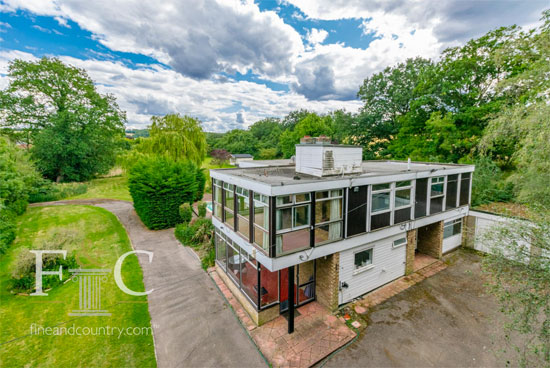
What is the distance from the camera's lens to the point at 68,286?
947cm

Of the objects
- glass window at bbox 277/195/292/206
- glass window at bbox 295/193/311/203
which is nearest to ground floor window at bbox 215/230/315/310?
glass window at bbox 277/195/292/206

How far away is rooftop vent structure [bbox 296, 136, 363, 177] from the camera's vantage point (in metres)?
7.64

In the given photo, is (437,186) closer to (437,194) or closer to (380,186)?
(437,194)

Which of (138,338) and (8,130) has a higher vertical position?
(8,130)

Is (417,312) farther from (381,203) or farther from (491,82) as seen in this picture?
(491,82)

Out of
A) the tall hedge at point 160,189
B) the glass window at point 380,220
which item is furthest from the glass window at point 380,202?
the tall hedge at point 160,189

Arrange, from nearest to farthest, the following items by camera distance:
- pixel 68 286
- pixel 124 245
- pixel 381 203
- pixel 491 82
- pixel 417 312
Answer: pixel 417 312, pixel 381 203, pixel 68 286, pixel 124 245, pixel 491 82

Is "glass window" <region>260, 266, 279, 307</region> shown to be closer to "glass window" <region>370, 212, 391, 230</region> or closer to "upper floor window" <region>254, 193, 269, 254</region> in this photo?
"upper floor window" <region>254, 193, 269, 254</region>

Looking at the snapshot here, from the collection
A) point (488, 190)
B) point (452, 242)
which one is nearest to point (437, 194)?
point (452, 242)

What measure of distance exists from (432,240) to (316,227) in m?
7.46

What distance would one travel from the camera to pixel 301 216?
7.14 meters

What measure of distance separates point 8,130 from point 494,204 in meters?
41.9

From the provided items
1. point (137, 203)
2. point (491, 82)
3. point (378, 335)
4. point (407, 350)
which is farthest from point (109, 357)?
point (491, 82)

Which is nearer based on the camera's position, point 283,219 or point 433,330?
point 283,219
